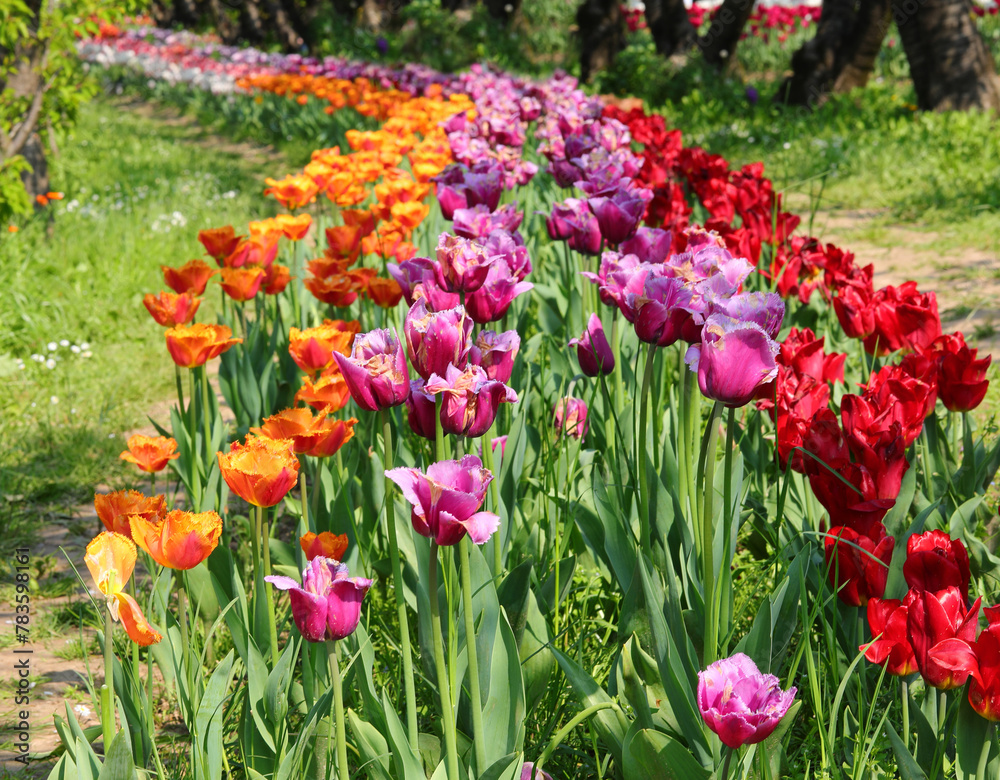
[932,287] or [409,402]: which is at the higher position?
[409,402]

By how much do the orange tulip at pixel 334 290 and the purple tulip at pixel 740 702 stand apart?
1491 mm

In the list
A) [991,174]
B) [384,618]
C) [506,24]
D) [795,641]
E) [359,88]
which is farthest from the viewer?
[506,24]

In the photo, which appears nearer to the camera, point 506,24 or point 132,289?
point 132,289

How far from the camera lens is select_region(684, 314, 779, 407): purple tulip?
1.14 m

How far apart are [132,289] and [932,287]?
413 centimetres

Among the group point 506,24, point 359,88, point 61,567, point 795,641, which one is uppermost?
point 506,24

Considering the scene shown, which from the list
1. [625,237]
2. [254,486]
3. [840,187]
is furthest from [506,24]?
[254,486]

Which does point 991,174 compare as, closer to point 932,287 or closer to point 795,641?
point 932,287

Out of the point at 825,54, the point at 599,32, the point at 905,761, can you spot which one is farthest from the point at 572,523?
the point at 599,32

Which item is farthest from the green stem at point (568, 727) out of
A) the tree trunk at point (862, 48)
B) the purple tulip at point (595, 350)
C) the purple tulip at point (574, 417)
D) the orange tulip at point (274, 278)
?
the tree trunk at point (862, 48)

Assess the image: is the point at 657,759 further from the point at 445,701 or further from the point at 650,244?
the point at 650,244

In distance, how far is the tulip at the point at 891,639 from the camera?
45.9 inches

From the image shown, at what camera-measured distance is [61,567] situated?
250 centimetres

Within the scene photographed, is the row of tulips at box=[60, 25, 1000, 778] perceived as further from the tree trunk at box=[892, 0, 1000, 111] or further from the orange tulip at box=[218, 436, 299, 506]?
the tree trunk at box=[892, 0, 1000, 111]
